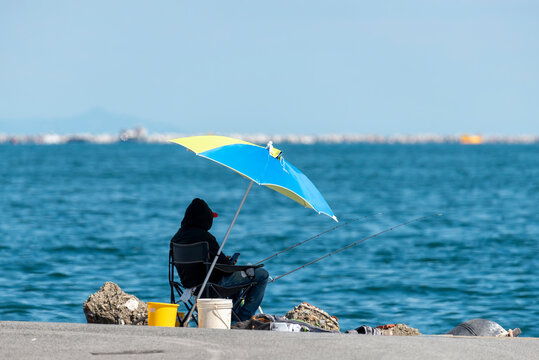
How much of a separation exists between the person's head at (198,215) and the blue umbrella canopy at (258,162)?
0.44 metres

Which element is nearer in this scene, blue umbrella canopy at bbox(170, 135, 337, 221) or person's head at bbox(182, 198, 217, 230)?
blue umbrella canopy at bbox(170, 135, 337, 221)

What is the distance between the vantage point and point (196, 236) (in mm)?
7305

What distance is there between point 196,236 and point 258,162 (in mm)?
758

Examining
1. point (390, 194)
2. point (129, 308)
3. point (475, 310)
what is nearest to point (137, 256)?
point (475, 310)

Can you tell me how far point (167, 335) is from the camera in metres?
6.42

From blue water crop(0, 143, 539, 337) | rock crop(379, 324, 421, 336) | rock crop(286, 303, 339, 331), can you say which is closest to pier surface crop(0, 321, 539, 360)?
rock crop(379, 324, 421, 336)

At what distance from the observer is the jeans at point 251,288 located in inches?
291

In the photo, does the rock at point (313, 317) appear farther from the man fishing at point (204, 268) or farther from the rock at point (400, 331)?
the man fishing at point (204, 268)

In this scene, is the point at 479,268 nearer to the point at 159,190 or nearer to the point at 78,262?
the point at 78,262

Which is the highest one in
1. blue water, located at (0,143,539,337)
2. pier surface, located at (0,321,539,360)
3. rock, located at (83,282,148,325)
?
pier surface, located at (0,321,539,360)

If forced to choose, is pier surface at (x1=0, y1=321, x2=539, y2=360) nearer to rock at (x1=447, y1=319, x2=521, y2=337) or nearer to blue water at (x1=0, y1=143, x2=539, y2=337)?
rock at (x1=447, y1=319, x2=521, y2=337)

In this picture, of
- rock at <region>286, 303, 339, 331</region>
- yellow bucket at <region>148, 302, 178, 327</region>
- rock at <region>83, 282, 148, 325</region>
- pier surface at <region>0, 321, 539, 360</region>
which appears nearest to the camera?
pier surface at <region>0, 321, 539, 360</region>

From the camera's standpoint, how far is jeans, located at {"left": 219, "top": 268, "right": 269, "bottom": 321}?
740 centimetres

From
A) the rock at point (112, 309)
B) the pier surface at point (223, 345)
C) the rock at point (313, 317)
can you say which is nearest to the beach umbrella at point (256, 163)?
the pier surface at point (223, 345)
